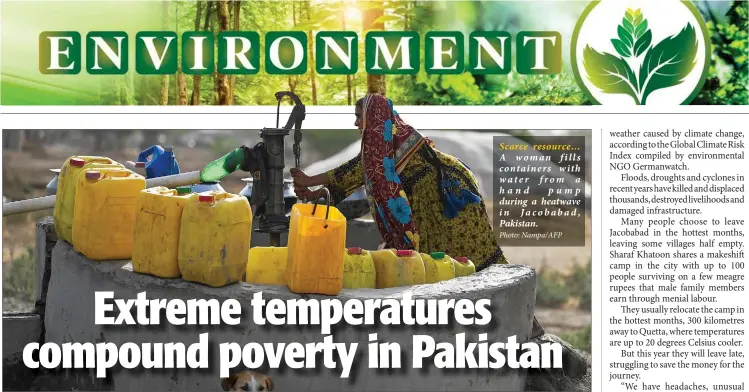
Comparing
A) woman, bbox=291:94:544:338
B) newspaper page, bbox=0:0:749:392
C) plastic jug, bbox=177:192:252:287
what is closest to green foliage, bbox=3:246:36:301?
newspaper page, bbox=0:0:749:392

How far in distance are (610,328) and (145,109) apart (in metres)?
3.03

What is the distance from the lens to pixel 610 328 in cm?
622

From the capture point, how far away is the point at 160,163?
22.5 ft

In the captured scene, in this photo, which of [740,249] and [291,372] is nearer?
[291,372]

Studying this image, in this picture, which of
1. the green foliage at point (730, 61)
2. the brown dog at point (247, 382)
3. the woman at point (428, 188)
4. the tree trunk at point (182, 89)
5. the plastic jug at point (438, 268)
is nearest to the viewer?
the brown dog at point (247, 382)

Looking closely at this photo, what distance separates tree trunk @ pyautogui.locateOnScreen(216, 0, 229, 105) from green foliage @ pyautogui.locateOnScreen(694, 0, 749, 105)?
2.81 metres

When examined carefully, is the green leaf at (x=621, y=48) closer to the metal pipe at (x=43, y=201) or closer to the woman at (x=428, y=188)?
the woman at (x=428, y=188)

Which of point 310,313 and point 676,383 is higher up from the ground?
point 310,313

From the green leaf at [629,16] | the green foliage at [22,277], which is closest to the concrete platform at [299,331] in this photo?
the green foliage at [22,277]

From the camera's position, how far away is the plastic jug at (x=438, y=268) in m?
5.38

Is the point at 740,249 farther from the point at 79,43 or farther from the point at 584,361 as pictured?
the point at 79,43

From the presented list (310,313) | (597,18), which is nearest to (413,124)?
(597,18)

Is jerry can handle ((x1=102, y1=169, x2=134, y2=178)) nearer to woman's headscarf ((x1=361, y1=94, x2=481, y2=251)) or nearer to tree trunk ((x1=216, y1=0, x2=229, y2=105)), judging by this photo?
tree trunk ((x1=216, y1=0, x2=229, y2=105))

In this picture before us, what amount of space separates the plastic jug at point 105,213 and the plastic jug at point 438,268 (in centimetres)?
151
